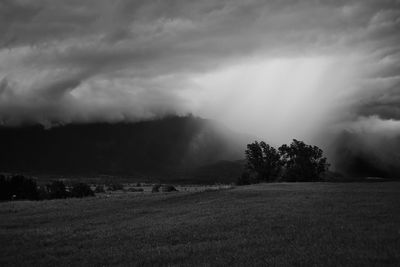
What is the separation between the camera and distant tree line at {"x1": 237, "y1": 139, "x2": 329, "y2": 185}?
141m

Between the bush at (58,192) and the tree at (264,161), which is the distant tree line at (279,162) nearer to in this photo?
the tree at (264,161)

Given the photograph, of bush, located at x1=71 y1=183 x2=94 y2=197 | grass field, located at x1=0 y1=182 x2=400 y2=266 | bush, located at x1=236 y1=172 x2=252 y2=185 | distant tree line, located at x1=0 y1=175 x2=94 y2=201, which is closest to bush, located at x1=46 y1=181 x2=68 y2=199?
distant tree line, located at x1=0 y1=175 x2=94 y2=201

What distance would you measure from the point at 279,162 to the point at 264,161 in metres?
5.55

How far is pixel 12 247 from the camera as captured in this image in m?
27.2

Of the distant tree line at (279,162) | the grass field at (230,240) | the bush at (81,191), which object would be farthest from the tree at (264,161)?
the grass field at (230,240)

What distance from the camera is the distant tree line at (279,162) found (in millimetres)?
141375

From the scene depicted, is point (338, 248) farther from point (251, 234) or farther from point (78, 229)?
point (78, 229)

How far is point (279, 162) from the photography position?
5748 inches

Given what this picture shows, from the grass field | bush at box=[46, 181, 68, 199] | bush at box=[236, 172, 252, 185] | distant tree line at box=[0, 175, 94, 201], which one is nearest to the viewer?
the grass field

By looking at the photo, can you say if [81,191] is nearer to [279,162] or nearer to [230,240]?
[279,162]

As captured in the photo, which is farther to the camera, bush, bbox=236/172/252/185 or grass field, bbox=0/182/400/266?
bush, bbox=236/172/252/185

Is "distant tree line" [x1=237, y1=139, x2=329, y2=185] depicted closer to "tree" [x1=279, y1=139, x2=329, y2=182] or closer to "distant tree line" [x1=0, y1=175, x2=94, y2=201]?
"tree" [x1=279, y1=139, x2=329, y2=182]

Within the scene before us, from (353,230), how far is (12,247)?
2159 cm

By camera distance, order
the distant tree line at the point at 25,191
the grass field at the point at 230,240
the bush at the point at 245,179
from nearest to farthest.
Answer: the grass field at the point at 230,240 < the distant tree line at the point at 25,191 < the bush at the point at 245,179
